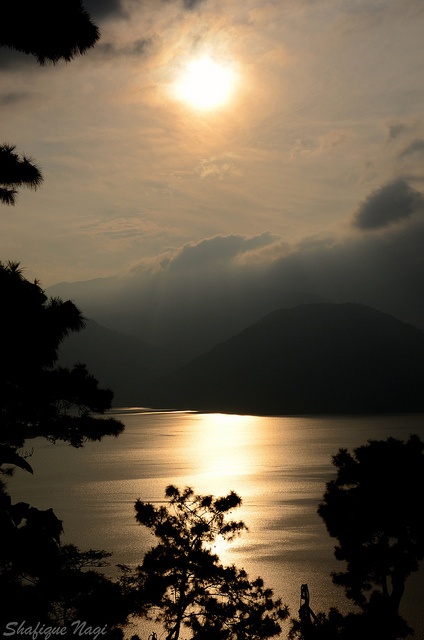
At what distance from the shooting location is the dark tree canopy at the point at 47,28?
6887 mm

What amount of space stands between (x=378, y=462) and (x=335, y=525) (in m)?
2.93

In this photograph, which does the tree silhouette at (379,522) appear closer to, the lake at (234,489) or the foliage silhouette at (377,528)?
the foliage silhouette at (377,528)

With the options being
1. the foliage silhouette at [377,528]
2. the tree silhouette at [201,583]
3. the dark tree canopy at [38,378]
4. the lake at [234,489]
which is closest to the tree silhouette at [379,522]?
the foliage silhouette at [377,528]

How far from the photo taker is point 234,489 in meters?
92.8

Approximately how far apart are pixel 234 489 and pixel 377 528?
236 feet

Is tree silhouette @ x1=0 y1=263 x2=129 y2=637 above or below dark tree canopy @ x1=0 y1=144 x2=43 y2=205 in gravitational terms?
below

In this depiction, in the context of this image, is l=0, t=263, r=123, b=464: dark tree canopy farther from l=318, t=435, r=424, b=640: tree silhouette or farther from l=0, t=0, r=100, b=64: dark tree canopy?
l=318, t=435, r=424, b=640: tree silhouette

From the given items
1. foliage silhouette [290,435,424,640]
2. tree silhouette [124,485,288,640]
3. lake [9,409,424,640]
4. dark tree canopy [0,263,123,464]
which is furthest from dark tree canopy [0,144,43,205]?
lake [9,409,424,640]

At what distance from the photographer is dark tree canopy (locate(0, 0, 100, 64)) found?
22.6 feet

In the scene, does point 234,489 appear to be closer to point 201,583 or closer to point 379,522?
point 379,522

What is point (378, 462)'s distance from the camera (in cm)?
2434

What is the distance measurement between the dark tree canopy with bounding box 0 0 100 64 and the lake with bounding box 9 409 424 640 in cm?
3791

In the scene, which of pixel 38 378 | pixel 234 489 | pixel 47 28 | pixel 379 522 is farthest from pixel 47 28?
pixel 234 489

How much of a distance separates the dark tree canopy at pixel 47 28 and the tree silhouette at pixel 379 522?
20017 mm
